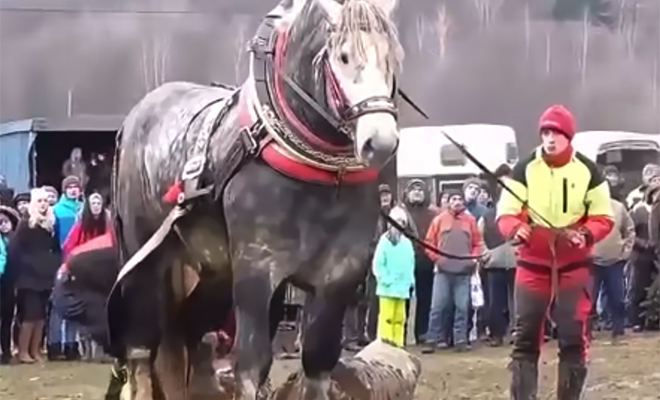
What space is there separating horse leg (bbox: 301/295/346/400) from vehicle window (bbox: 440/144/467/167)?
0.53 meters

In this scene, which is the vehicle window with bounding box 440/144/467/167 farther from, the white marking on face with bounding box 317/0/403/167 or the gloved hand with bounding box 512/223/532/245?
the white marking on face with bounding box 317/0/403/167

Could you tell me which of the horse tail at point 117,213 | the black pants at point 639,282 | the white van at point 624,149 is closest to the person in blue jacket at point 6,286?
the horse tail at point 117,213

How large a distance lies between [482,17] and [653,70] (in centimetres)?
36

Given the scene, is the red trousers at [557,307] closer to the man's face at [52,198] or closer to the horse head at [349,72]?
the horse head at [349,72]

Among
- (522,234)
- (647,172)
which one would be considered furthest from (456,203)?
(647,172)

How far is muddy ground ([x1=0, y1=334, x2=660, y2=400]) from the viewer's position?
220 cm

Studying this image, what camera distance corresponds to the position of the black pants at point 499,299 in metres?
2.16

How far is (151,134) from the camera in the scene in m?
2.02

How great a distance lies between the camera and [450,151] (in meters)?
2.17

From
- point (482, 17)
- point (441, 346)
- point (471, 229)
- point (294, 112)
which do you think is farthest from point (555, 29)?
A: point (294, 112)

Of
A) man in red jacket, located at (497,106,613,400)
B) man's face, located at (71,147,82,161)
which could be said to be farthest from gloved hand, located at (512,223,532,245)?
man's face, located at (71,147,82,161)

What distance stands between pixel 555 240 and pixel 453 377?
14.3 inches

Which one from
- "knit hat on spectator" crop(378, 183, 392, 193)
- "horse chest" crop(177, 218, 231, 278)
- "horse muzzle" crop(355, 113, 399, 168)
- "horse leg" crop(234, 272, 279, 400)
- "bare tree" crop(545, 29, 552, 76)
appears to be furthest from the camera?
"bare tree" crop(545, 29, 552, 76)

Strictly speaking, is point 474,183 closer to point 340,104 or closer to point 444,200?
point 444,200
